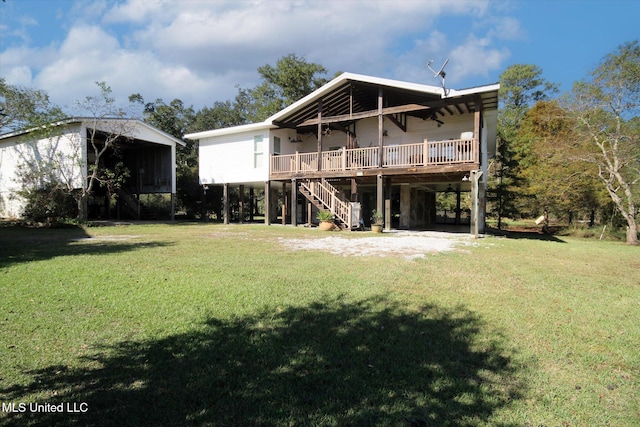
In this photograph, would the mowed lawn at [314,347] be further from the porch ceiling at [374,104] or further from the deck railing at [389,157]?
the porch ceiling at [374,104]

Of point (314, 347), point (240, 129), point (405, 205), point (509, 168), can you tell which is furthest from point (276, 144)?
point (314, 347)

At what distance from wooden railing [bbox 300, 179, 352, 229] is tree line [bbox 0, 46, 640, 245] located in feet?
35.4

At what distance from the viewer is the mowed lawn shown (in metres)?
2.30

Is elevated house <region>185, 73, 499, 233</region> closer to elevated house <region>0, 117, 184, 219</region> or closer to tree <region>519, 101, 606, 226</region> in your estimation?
tree <region>519, 101, 606, 226</region>

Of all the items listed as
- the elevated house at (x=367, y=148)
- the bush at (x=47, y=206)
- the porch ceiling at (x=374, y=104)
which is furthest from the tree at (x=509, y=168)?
the bush at (x=47, y=206)

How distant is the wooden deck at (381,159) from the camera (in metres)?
Answer: 12.9

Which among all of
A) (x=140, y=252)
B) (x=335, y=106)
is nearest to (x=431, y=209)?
(x=335, y=106)

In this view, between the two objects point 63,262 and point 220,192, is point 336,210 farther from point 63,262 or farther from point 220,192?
point 220,192

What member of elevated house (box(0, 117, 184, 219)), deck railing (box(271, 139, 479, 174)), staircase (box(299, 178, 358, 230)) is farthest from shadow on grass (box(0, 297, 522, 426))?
elevated house (box(0, 117, 184, 219))

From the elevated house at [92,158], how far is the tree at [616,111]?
22378 mm

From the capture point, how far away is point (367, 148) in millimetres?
14852

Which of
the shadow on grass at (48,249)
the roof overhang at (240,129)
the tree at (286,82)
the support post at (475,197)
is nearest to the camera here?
the shadow on grass at (48,249)

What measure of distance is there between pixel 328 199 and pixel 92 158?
18.0 meters

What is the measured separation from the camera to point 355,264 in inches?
264
